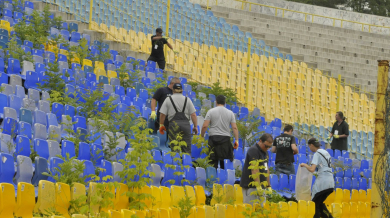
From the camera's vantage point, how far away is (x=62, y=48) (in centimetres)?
1345

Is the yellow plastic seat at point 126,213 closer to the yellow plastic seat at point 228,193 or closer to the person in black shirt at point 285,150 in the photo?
the yellow plastic seat at point 228,193

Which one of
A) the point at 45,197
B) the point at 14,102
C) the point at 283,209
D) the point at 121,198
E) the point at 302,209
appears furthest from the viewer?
the point at 14,102

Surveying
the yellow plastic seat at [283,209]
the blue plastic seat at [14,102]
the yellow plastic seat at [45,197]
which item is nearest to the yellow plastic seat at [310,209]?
the yellow plastic seat at [283,209]

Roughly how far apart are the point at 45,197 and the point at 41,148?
1436 mm

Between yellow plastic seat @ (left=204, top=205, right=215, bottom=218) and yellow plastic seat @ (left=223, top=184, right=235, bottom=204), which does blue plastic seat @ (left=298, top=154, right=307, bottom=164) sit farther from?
yellow plastic seat @ (left=204, top=205, right=215, bottom=218)

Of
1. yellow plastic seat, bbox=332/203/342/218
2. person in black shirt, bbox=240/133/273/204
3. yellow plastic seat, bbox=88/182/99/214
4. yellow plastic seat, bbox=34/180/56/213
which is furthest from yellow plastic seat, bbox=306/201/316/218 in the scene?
yellow plastic seat, bbox=34/180/56/213

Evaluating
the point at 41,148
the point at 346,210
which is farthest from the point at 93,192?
the point at 346,210

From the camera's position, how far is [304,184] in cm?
923

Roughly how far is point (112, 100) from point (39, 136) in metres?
2.35

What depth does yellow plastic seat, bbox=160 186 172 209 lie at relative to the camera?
7602mm

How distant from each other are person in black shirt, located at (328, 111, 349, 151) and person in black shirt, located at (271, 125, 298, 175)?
281 cm

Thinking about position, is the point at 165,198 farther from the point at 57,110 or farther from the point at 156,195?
the point at 57,110

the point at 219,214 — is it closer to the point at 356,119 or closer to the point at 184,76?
the point at 184,76

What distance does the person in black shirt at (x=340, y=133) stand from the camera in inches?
493
